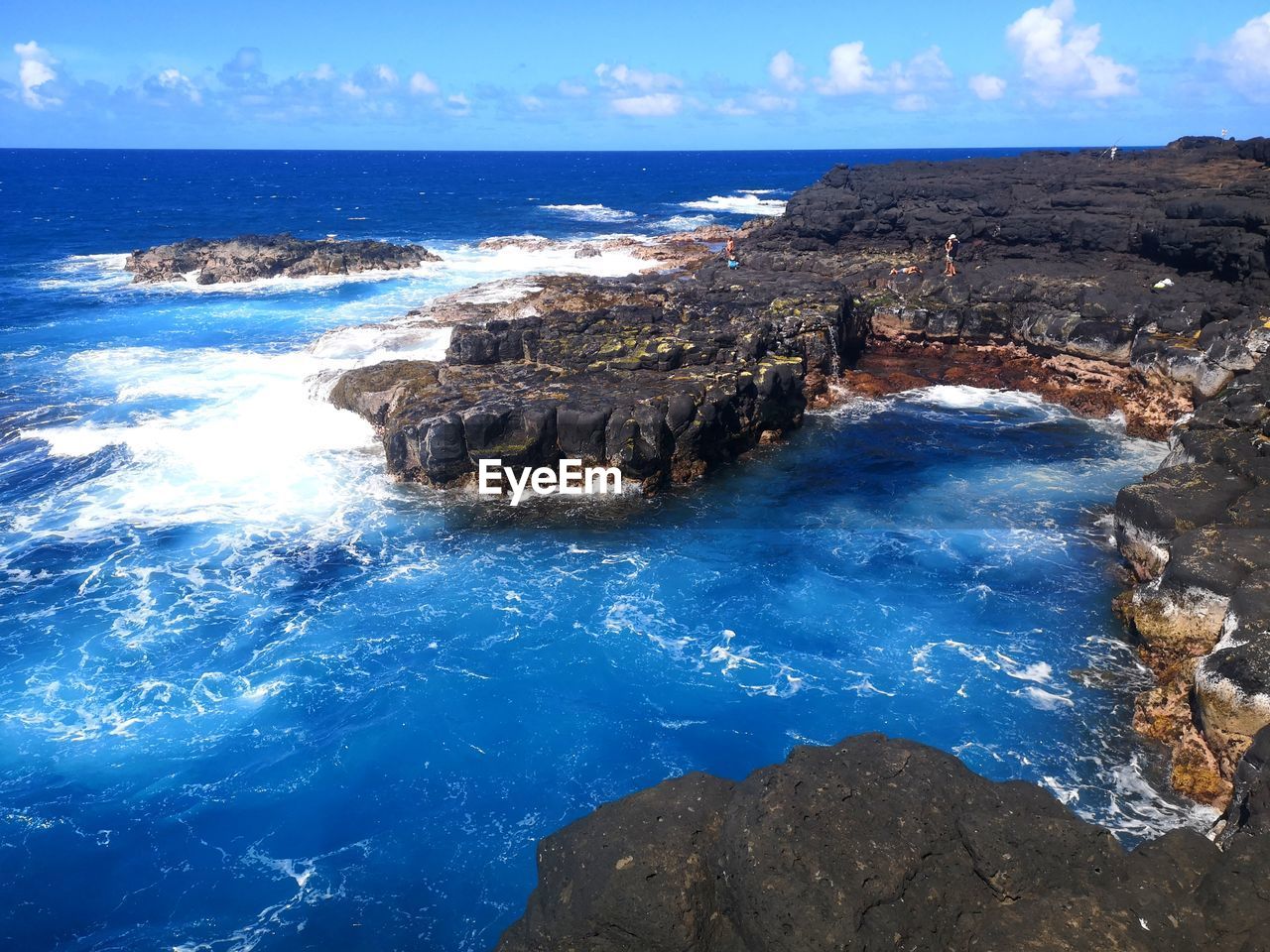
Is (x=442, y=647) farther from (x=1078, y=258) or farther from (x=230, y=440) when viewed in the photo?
(x=1078, y=258)

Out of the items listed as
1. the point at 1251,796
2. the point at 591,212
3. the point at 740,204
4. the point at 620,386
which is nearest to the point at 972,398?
the point at 620,386

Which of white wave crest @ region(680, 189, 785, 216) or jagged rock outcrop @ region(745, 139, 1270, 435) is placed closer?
jagged rock outcrop @ region(745, 139, 1270, 435)

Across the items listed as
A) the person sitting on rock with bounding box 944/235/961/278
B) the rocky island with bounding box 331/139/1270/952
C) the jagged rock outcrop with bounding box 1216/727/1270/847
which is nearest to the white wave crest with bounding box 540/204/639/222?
the rocky island with bounding box 331/139/1270/952

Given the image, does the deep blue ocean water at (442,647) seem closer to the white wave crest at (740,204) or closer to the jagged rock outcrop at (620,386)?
the jagged rock outcrop at (620,386)

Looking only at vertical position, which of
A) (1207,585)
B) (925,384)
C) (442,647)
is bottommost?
(442,647)

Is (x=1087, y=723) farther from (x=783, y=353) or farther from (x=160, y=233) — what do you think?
(x=160, y=233)

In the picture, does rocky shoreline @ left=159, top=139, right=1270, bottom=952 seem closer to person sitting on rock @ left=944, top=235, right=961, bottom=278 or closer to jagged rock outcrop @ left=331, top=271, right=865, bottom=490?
jagged rock outcrop @ left=331, top=271, right=865, bottom=490
